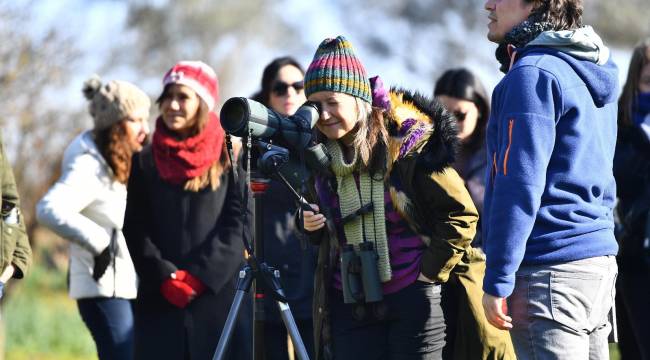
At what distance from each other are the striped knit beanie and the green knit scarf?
0.22 metres

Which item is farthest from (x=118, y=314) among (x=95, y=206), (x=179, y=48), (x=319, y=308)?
(x=179, y=48)

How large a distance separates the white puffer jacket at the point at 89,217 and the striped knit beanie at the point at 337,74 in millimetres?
1620

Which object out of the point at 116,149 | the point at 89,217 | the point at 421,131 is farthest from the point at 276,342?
the point at 421,131

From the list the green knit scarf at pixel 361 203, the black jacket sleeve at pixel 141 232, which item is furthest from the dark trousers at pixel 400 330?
the black jacket sleeve at pixel 141 232

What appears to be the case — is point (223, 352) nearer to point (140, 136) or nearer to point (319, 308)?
point (319, 308)

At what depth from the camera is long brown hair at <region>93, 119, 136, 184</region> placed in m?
5.39

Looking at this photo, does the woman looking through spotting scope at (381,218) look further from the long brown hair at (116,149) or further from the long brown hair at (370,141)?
the long brown hair at (116,149)

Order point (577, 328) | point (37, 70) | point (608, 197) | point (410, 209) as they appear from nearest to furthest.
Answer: point (577, 328) → point (608, 197) → point (410, 209) → point (37, 70)

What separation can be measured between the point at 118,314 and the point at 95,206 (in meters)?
0.56

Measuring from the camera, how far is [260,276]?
379 centimetres

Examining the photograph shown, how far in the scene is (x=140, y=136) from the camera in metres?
5.60

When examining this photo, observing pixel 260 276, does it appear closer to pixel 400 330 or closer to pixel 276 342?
pixel 400 330

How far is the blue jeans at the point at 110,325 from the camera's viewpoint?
524cm

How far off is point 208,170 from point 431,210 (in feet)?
4.82
